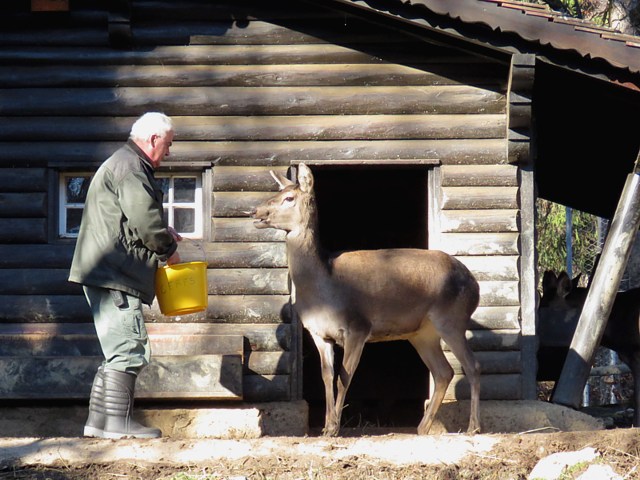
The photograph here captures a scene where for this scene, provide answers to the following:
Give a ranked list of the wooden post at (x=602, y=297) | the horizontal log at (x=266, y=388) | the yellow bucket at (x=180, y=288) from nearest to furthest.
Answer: the yellow bucket at (x=180, y=288), the wooden post at (x=602, y=297), the horizontal log at (x=266, y=388)

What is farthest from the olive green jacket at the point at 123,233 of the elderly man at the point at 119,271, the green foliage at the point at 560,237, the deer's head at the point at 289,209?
the green foliage at the point at 560,237

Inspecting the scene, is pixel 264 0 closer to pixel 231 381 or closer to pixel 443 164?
pixel 443 164

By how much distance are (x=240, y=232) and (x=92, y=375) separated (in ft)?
6.60

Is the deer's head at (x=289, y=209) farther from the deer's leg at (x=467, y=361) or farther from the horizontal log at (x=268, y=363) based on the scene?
the deer's leg at (x=467, y=361)

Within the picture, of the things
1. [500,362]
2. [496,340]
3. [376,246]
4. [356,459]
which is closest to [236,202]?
[496,340]

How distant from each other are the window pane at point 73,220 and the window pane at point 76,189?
10 centimetres

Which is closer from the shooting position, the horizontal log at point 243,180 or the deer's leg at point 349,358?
the deer's leg at point 349,358

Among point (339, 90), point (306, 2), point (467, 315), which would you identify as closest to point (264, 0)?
point (306, 2)

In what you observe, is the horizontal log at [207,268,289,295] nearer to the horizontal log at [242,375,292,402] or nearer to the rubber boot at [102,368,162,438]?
the horizontal log at [242,375,292,402]

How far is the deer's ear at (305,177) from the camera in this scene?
33.6ft

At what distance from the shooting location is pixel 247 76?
36.3ft

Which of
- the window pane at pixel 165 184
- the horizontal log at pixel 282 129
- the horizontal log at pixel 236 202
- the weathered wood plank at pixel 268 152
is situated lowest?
the horizontal log at pixel 236 202

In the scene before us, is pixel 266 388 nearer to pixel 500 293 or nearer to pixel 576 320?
pixel 500 293

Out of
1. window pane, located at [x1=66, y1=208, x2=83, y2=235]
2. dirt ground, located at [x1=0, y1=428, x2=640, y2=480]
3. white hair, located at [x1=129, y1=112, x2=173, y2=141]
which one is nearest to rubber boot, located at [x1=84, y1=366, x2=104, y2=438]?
dirt ground, located at [x1=0, y1=428, x2=640, y2=480]
